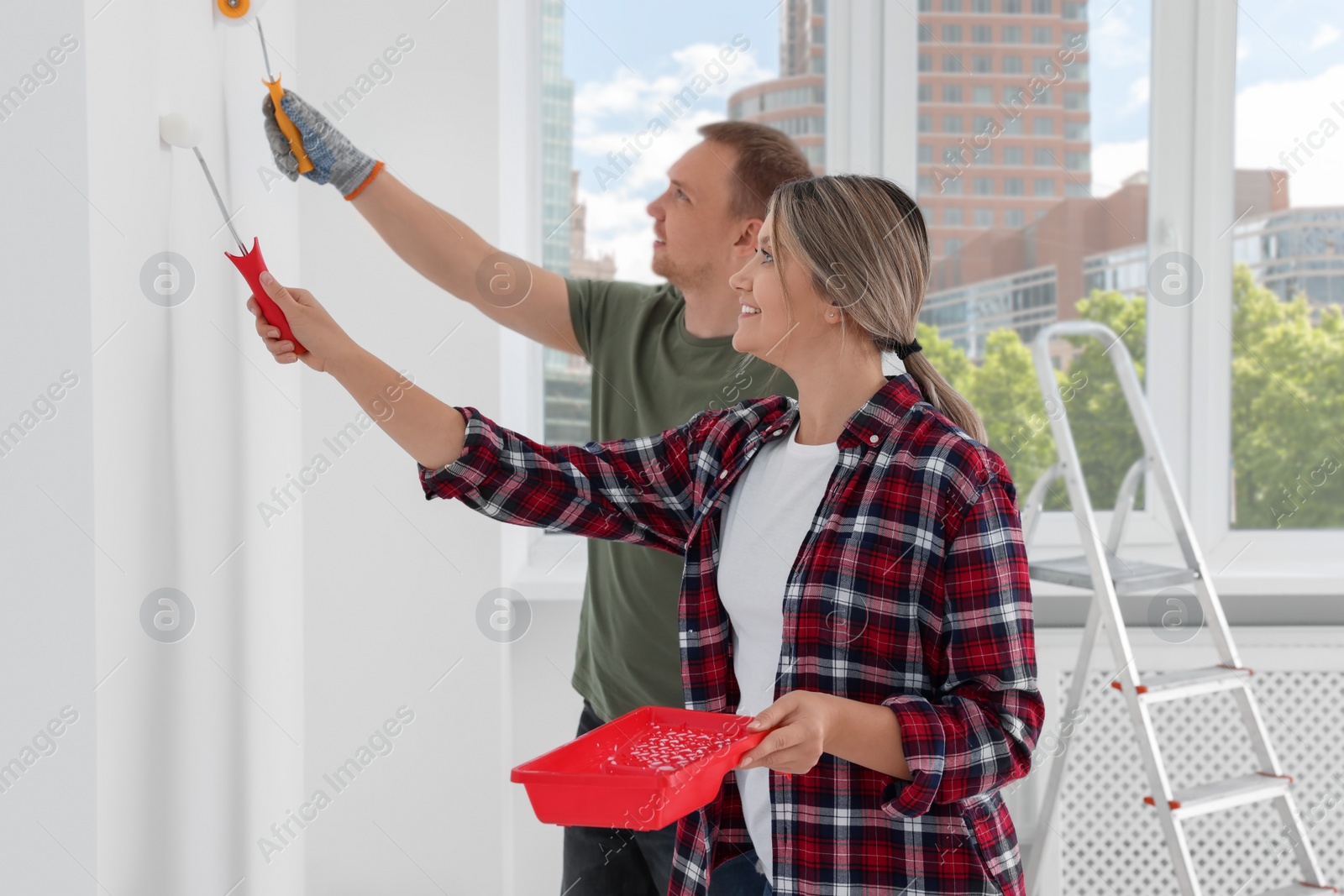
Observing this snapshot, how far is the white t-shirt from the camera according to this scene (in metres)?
1.07

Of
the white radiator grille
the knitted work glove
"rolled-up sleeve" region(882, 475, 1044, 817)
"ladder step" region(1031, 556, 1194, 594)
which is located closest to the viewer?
"rolled-up sleeve" region(882, 475, 1044, 817)

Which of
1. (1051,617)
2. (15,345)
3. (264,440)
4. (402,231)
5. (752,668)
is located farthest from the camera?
(1051,617)

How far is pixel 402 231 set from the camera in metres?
1.48

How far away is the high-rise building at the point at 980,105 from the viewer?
236 cm

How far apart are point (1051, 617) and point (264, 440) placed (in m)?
1.66

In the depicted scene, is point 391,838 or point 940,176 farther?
point 940,176

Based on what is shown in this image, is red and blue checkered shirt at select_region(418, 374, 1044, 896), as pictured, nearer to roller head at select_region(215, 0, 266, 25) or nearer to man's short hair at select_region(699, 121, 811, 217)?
man's short hair at select_region(699, 121, 811, 217)

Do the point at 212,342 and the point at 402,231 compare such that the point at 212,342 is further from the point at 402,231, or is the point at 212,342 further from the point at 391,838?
the point at 391,838

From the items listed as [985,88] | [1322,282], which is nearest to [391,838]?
[985,88]

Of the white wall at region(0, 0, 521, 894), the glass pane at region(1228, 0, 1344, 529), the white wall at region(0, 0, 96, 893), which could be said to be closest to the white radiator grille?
the glass pane at region(1228, 0, 1344, 529)

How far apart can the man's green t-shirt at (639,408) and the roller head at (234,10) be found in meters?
0.64

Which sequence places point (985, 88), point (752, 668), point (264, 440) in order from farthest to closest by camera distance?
1. point (985, 88)
2. point (264, 440)
3. point (752, 668)

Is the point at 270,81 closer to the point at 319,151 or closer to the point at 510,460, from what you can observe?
the point at 319,151

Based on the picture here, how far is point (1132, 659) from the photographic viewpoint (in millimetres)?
1971
